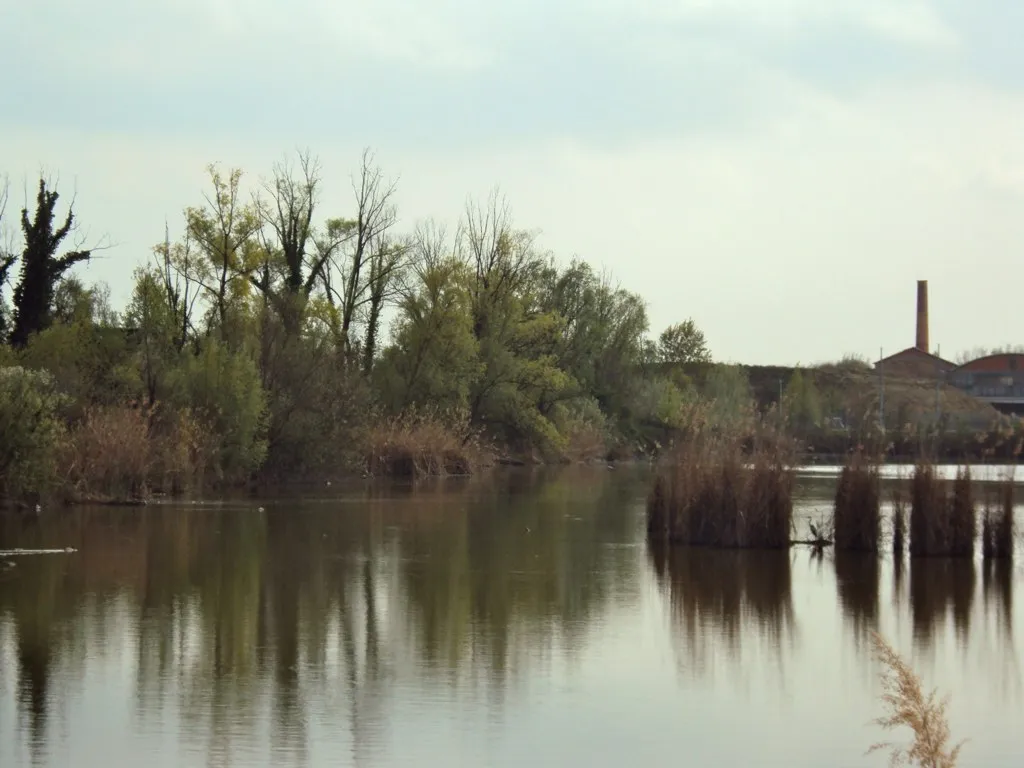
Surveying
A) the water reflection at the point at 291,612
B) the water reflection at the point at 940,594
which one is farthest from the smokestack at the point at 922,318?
the water reflection at the point at 940,594

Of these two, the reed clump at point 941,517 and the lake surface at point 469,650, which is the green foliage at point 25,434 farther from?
the reed clump at point 941,517

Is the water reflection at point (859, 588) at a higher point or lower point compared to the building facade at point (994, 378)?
lower

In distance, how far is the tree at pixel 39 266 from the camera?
36.9m

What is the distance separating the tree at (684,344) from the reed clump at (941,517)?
6299 centimetres

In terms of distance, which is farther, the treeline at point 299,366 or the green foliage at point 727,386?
the green foliage at point 727,386

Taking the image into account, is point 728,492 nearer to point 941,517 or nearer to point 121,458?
point 941,517

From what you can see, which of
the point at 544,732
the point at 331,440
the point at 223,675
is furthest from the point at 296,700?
the point at 331,440

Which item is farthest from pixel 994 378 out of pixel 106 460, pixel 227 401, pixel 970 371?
pixel 106 460

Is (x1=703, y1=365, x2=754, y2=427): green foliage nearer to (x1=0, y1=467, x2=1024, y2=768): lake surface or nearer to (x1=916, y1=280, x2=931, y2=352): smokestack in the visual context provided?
(x1=916, y1=280, x2=931, y2=352): smokestack

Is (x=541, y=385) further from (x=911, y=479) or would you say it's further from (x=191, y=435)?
(x=911, y=479)

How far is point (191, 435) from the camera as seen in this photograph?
32.3 metres

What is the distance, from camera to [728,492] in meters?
21.7

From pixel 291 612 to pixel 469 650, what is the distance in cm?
269

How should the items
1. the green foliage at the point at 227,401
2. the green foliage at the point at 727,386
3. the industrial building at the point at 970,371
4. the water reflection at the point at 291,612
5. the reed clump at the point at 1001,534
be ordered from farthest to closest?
the industrial building at the point at 970,371, the green foliage at the point at 727,386, the green foliage at the point at 227,401, the reed clump at the point at 1001,534, the water reflection at the point at 291,612
